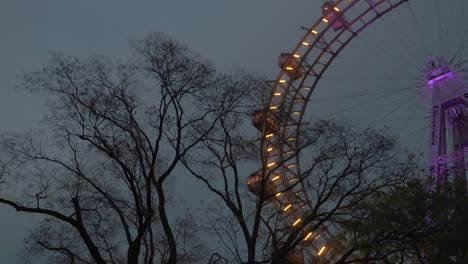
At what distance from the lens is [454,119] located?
79.0ft

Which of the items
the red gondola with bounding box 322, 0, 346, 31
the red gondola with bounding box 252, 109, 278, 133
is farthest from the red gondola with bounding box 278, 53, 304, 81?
the red gondola with bounding box 252, 109, 278, 133

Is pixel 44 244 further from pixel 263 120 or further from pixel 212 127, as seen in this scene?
pixel 263 120

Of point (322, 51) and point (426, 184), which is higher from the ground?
point (322, 51)

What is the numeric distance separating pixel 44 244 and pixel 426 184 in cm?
1397

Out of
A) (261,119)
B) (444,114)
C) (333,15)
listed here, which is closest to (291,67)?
(333,15)

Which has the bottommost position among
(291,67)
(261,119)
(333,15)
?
(261,119)

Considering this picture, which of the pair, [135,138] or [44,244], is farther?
[135,138]

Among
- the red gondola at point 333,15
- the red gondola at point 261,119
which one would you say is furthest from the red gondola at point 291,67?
the red gondola at point 261,119

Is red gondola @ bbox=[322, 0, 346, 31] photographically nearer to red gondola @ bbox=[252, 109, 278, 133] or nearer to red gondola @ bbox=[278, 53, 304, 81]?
red gondola @ bbox=[278, 53, 304, 81]

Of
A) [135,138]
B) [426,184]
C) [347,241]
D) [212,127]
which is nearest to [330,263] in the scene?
[347,241]

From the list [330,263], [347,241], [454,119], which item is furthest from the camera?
[454,119]

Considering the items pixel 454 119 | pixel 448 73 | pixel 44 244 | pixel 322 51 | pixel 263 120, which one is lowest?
pixel 44 244

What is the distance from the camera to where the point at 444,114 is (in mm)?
24078

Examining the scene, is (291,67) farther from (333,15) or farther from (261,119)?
(261,119)
